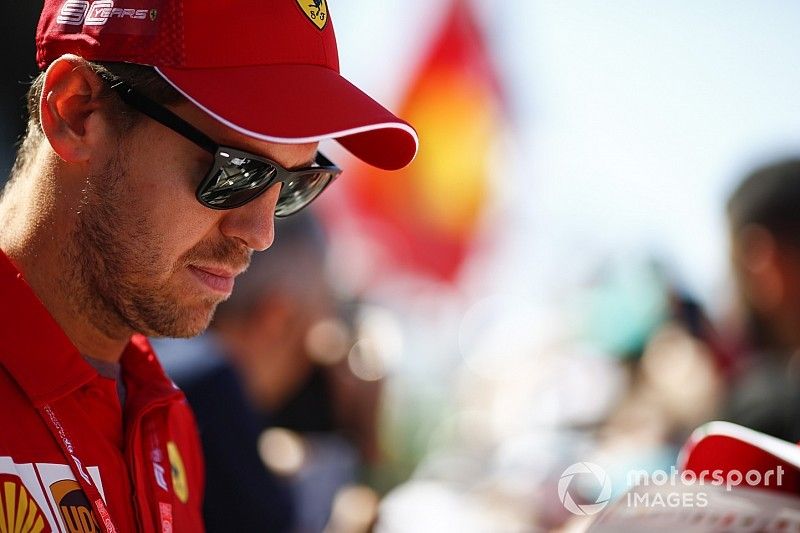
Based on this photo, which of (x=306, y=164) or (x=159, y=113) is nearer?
(x=159, y=113)

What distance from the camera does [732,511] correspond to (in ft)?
4.01

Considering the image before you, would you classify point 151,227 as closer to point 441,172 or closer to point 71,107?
point 71,107

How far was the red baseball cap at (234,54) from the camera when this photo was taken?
59.4 inches

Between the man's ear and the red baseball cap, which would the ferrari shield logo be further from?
the man's ear

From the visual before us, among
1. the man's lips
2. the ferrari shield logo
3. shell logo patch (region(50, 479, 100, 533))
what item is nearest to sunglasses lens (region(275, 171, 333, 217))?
the man's lips

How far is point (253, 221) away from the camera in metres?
1.70

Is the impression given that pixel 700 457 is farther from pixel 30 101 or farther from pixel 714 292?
pixel 714 292

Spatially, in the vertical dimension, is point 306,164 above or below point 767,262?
above

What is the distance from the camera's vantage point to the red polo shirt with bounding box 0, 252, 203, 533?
1.36 m

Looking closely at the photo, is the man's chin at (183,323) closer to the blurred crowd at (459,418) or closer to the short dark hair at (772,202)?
the blurred crowd at (459,418)

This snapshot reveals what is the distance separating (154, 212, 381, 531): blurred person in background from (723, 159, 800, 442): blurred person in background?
1.47m

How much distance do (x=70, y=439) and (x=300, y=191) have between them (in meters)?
0.68

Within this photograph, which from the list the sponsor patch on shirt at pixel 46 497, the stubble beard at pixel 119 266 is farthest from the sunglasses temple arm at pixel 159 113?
the sponsor patch on shirt at pixel 46 497

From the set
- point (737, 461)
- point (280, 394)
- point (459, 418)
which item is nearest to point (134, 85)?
point (737, 461)
